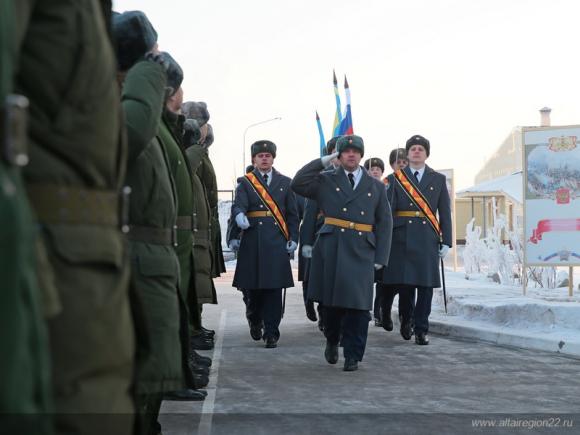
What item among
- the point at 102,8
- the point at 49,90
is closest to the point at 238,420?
the point at 102,8

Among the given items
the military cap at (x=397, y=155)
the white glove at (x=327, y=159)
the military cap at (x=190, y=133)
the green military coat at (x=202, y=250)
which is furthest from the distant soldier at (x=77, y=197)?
the military cap at (x=397, y=155)

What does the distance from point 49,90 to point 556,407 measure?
5170 mm

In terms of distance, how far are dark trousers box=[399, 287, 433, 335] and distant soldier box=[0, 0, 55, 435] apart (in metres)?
8.91

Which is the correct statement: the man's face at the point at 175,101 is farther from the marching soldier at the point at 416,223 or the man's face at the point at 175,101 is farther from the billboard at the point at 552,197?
the billboard at the point at 552,197

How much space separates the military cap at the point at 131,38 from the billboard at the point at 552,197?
31.9 feet

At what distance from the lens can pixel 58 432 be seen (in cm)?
225

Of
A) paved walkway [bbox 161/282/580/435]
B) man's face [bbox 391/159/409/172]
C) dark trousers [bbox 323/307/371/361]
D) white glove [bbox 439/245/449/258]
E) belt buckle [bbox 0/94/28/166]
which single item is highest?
man's face [bbox 391/159/409/172]

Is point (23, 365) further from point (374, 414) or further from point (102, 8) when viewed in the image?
point (374, 414)

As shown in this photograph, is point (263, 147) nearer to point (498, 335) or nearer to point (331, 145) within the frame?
point (331, 145)

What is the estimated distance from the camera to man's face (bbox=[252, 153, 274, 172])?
36.6 ft

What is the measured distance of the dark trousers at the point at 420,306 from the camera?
418 inches

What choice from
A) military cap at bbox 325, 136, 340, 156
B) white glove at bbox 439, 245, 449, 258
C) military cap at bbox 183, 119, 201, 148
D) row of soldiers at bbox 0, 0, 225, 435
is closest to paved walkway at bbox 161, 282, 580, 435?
white glove at bbox 439, 245, 449, 258

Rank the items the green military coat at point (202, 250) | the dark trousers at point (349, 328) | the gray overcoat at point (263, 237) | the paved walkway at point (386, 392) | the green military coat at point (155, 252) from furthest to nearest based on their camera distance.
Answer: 1. the gray overcoat at point (263, 237)
2. the dark trousers at point (349, 328)
3. the green military coat at point (202, 250)
4. the paved walkway at point (386, 392)
5. the green military coat at point (155, 252)

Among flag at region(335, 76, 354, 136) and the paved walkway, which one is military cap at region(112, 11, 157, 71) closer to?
the paved walkway
